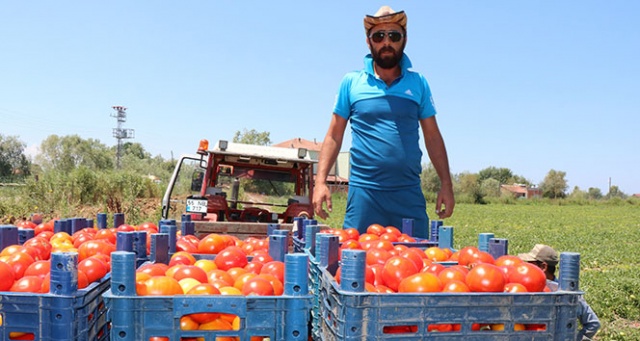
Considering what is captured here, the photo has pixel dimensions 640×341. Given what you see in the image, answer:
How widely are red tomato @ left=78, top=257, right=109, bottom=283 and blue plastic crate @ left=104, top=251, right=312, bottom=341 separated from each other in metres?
Answer: 0.47

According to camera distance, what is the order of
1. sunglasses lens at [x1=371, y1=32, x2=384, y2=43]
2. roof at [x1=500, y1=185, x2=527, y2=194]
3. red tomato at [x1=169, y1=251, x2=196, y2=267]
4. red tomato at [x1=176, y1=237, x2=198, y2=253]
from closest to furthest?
1. red tomato at [x1=169, y1=251, x2=196, y2=267]
2. red tomato at [x1=176, y1=237, x2=198, y2=253]
3. sunglasses lens at [x1=371, y1=32, x2=384, y2=43]
4. roof at [x1=500, y1=185, x2=527, y2=194]

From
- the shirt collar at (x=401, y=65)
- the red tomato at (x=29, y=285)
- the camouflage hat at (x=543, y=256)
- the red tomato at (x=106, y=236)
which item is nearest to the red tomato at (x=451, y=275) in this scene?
the red tomato at (x=29, y=285)

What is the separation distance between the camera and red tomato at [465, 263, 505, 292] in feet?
6.71

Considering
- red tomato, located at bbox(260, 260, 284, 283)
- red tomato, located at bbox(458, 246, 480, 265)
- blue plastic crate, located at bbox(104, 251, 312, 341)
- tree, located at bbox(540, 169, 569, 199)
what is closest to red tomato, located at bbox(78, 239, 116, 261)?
red tomato, located at bbox(260, 260, 284, 283)

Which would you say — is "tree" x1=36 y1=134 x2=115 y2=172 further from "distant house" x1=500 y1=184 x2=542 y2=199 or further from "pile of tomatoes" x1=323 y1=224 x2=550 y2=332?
"pile of tomatoes" x1=323 y1=224 x2=550 y2=332

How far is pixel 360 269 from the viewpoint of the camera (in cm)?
184

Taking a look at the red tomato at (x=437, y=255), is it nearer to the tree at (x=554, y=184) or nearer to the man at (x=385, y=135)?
the man at (x=385, y=135)

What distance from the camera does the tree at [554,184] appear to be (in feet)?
289

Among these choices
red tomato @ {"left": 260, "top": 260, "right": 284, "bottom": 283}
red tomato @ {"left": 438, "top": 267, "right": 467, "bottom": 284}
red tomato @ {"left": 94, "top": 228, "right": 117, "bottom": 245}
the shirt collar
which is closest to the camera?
red tomato @ {"left": 438, "top": 267, "right": 467, "bottom": 284}

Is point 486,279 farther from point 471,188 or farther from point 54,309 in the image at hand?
point 471,188

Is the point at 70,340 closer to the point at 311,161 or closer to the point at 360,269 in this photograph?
the point at 360,269

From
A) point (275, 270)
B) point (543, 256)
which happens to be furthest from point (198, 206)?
point (275, 270)

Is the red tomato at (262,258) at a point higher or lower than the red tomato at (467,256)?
lower

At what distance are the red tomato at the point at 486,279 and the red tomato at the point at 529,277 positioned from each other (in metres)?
0.11
